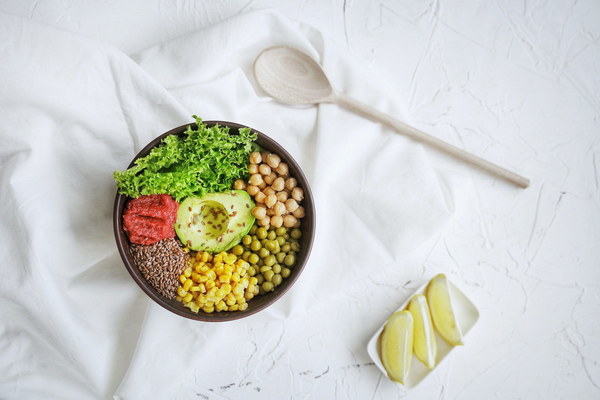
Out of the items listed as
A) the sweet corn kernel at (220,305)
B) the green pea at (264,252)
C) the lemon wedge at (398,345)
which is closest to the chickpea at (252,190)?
the green pea at (264,252)

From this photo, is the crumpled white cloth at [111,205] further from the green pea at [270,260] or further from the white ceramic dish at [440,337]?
the green pea at [270,260]

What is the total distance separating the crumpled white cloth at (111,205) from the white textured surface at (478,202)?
0.07 ft

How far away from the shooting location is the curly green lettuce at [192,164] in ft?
5.61

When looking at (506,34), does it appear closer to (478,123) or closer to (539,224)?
(478,123)

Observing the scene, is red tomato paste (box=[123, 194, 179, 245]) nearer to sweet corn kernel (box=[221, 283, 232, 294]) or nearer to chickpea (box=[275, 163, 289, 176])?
sweet corn kernel (box=[221, 283, 232, 294])

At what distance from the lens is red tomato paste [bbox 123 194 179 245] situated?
5.61 feet

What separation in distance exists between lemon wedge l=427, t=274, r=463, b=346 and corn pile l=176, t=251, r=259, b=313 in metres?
0.85

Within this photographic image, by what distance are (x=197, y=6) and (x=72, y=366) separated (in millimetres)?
1787

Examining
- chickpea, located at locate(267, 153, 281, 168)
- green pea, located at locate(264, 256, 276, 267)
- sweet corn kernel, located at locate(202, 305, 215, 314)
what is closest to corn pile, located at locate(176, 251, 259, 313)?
sweet corn kernel, located at locate(202, 305, 215, 314)

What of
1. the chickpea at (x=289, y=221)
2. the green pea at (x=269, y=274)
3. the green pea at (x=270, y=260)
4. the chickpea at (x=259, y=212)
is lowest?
the green pea at (x=269, y=274)

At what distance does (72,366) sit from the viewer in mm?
2039

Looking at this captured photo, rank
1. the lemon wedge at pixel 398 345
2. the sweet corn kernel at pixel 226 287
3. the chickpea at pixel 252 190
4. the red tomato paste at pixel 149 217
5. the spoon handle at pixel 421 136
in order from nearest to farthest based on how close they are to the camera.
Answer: the red tomato paste at pixel 149 217, the sweet corn kernel at pixel 226 287, the chickpea at pixel 252 190, the lemon wedge at pixel 398 345, the spoon handle at pixel 421 136

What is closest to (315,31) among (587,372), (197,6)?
(197,6)

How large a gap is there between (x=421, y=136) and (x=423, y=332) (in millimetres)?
915
